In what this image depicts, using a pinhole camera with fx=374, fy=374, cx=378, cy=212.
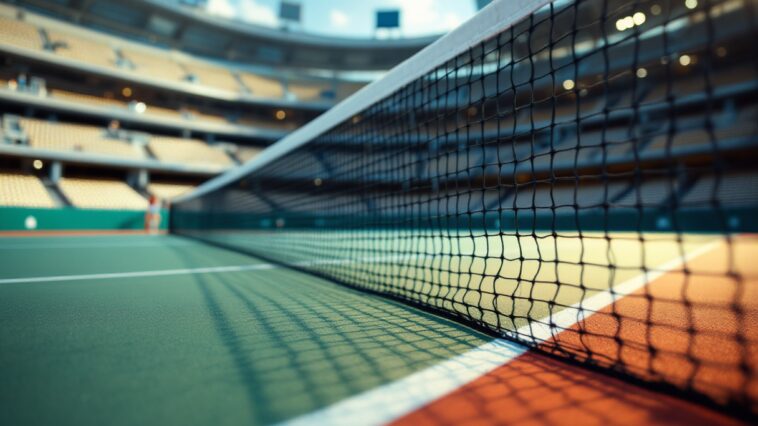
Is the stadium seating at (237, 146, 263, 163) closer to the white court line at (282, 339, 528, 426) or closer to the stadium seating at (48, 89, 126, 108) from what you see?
the stadium seating at (48, 89, 126, 108)

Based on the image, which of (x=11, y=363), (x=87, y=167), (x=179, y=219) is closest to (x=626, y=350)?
(x=11, y=363)

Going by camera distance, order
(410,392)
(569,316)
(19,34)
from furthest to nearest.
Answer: (19,34) < (569,316) < (410,392)

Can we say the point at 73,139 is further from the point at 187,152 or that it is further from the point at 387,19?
the point at 387,19

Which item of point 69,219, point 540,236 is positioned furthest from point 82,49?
point 540,236

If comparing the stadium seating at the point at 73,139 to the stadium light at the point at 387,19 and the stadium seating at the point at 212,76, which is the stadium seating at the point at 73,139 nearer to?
the stadium seating at the point at 212,76

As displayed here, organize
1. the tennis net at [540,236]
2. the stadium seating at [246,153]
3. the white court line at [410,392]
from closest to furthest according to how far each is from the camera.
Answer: the white court line at [410,392] → the tennis net at [540,236] → the stadium seating at [246,153]

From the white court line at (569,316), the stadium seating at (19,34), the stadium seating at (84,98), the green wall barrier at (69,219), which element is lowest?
the white court line at (569,316)

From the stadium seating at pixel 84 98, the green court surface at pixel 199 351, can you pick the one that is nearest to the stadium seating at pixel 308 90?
the stadium seating at pixel 84 98
